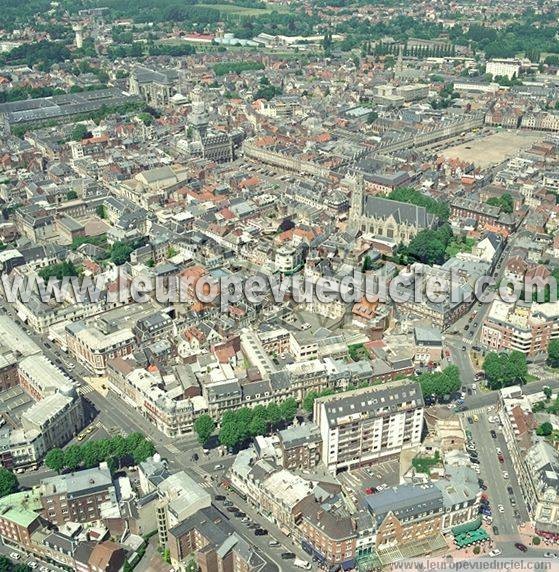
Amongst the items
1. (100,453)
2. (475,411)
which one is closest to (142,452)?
(100,453)

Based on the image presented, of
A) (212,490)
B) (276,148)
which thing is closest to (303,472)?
(212,490)

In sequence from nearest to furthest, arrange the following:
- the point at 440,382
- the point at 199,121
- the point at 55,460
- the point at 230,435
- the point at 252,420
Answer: the point at 55,460 → the point at 230,435 → the point at 252,420 → the point at 440,382 → the point at 199,121

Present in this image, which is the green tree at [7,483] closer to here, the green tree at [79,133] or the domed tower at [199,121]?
the domed tower at [199,121]

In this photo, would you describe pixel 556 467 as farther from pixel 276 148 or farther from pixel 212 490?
pixel 276 148

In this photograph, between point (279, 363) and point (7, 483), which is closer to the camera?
point (7, 483)

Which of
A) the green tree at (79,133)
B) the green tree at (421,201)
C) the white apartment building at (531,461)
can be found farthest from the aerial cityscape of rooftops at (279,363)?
the green tree at (79,133)

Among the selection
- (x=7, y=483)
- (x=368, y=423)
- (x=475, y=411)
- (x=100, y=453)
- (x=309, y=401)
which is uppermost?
(x=368, y=423)

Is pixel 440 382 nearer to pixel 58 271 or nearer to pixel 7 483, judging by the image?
pixel 7 483
